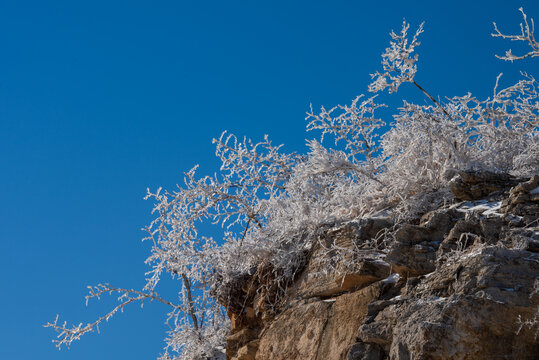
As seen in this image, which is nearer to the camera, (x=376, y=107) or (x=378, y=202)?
(x=378, y=202)

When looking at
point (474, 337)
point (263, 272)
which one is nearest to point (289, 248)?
point (263, 272)

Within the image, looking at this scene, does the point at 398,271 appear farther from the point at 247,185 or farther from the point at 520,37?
the point at 247,185

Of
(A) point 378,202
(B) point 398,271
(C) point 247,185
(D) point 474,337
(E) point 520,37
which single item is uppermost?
(C) point 247,185

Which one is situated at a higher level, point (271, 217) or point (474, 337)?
point (271, 217)

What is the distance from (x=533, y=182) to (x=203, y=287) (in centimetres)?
345

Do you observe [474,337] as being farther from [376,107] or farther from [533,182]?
[376,107]

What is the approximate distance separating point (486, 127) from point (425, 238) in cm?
162

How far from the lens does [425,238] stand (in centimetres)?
507

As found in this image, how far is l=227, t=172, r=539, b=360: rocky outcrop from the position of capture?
13.8 ft

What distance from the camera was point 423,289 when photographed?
464cm

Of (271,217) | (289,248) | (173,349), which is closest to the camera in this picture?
(289,248)

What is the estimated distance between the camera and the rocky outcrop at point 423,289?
165 inches

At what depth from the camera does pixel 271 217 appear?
7.09 metres

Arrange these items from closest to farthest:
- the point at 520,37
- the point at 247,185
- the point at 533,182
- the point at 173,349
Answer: the point at 533,182 < the point at 520,37 < the point at 247,185 < the point at 173,349
